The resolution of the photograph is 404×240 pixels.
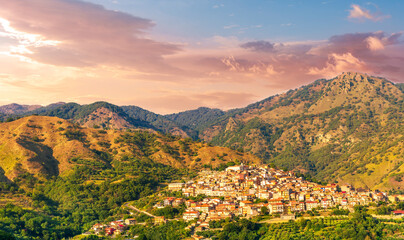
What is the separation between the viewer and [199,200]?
12306cm

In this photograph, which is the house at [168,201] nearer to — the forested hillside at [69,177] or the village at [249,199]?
the village at [249,199]

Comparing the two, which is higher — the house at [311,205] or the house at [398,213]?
the house at [311,205]

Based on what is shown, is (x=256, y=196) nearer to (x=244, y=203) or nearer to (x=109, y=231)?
(x=244, y=203)

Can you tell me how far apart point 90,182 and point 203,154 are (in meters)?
62.4

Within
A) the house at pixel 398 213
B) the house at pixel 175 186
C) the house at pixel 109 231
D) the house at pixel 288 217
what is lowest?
the house at pixel 109 231

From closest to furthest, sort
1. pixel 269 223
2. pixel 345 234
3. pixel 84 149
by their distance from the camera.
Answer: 1. pixel 345 234
2. pixel 269 223
3. pixel 84 149

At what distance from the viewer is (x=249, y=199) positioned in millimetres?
120250

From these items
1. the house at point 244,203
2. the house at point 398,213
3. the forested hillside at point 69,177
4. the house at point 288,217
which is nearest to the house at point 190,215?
the house at point 244,203

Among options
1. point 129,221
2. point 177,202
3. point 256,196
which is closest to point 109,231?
point 129,221

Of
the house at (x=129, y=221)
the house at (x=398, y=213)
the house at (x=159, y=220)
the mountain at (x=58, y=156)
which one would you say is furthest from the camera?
the mountain at (x=58, y=156)

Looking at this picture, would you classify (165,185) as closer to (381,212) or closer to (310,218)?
(310,218)

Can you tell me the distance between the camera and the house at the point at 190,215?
355 ft

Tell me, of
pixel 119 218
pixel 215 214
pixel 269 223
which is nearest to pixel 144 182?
pixel 119 218

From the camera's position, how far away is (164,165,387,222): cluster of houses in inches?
4323
